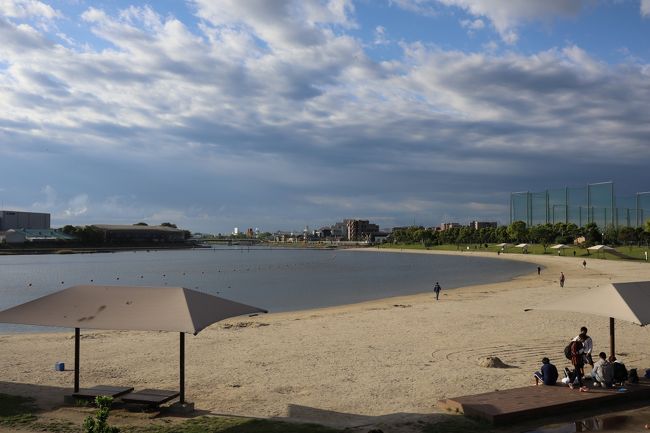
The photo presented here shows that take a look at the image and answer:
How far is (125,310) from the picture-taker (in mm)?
10422

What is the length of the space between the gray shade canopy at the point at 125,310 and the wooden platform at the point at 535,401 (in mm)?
4890

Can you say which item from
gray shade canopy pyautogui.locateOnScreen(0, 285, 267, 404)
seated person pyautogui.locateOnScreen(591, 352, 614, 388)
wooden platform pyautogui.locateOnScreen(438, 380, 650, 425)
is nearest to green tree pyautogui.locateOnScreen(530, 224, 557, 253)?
seated person pyautogui.locateOnScreen(591, 352, 614, 388)

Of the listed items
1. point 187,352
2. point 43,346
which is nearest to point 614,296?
point 187,352

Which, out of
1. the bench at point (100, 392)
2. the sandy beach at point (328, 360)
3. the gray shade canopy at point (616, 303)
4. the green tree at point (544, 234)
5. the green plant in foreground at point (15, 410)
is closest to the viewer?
the green plant in foreground at point (15, 410)

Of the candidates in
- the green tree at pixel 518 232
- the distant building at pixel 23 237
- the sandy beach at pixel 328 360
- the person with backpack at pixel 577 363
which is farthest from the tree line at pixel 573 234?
the distant building at pixel 23 237

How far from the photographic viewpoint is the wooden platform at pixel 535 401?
9.50m

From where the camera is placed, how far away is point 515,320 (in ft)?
79.6

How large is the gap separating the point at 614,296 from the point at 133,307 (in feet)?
32.4

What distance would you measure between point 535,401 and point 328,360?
7.28 m

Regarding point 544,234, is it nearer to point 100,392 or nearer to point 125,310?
point 100,392

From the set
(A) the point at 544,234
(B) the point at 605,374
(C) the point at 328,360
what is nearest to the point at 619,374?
(B) the point at 605,374

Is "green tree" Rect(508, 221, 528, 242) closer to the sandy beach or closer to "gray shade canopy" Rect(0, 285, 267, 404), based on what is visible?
the sandy beach

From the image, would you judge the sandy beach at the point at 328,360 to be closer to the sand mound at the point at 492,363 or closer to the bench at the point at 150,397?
the sand mound at the point at 492,363

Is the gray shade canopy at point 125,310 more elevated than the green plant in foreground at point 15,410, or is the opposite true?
the gray shade canopy at point 125,310
